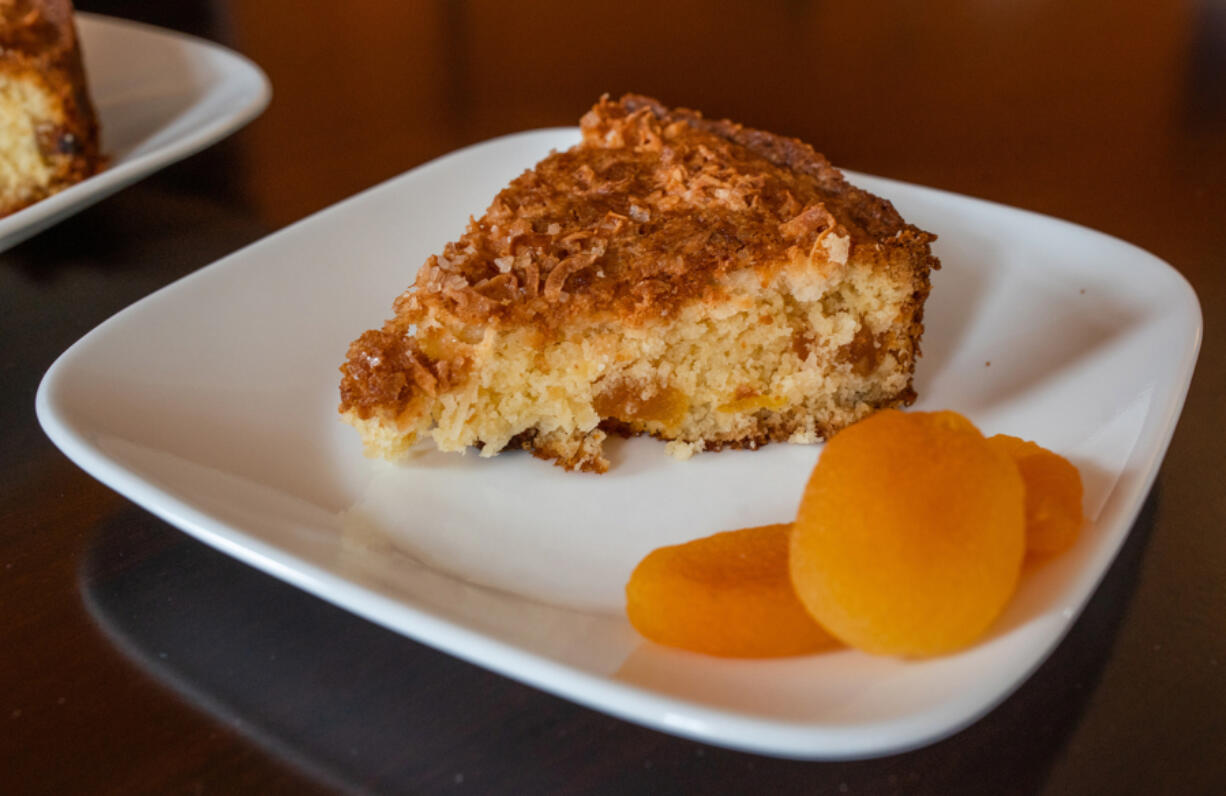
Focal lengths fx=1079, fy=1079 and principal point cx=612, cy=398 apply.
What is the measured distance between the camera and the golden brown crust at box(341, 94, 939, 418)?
2.04 metres

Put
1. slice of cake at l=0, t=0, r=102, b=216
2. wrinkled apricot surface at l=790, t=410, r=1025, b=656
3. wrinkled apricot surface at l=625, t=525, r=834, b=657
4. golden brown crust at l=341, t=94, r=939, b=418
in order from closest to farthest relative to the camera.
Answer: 1. wrinkled apricot surface at l=790, t=410, r=1025, b=656
2. wrinkled apricot surface at l=625, t=525, r=834, b=657
3. golden brown crust at l=341, t=94, r=939, b=418
4. slice of cake at l=0, t=0, r=102, b=216

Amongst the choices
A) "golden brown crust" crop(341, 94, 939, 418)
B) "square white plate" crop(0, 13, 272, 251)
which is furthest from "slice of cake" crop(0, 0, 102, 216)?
"golden brown crust" crop(341, 94, 939, 418)

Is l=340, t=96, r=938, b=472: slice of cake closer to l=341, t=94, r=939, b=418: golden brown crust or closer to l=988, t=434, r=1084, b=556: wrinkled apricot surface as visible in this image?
l=341, t=94, r=939, b=418: golden brown crust

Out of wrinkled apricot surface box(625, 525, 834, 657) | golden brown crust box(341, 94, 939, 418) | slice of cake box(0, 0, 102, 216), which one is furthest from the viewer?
slice of cake box(0, 0, 102, 216)

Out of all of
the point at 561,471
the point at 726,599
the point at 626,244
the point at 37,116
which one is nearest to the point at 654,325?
the point at 626,244

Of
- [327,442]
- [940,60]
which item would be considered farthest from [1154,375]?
[940,60]

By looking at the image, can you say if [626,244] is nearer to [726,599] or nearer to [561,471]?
[561,471]

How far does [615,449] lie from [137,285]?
1395 millimetres

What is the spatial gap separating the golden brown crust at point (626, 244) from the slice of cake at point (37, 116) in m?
1.58

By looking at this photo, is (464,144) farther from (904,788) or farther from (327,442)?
(904,788)

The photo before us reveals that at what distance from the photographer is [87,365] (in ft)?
6.42

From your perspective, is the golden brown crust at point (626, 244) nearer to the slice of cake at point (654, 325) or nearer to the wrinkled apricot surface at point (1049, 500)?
the slice of cake at point (654, 325)

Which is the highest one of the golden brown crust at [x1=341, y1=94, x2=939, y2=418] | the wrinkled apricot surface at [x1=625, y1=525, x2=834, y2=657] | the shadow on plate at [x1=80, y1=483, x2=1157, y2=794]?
the golden brown crust at [x1=341, y1=94, x2=939, y2=418]

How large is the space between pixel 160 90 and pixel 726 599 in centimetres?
301
